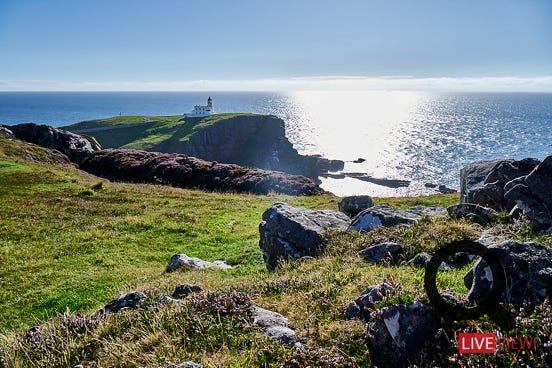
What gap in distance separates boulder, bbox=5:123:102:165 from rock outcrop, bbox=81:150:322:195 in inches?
192

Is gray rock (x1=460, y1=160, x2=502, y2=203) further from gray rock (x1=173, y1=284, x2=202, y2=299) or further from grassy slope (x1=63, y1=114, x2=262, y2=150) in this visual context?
grassy slope (x1=63, y1=114, x2=262, y2=150)

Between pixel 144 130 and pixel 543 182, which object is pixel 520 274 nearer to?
pixel 543 182

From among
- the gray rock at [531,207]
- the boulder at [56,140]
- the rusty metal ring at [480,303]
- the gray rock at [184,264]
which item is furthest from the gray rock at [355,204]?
the boulder at [56,140]

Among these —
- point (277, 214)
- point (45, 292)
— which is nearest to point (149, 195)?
point (45, 292)

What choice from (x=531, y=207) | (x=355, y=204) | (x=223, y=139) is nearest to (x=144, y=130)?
(x=223, y=139)

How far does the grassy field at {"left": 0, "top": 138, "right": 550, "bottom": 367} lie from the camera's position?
6164mm

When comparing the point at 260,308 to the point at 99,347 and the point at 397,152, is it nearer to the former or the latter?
the point at 99,347

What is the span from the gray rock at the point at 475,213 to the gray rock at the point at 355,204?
7626 mm

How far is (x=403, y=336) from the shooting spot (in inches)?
201

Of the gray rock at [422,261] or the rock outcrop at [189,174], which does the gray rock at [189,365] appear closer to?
the gray rock at [422,261]

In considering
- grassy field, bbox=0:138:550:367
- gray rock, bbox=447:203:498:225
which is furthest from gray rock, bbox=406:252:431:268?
gray rock, bbox=447:203:498:225

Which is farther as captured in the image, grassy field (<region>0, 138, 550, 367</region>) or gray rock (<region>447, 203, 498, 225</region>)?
gray rock (<region>447, 203, 498, 225</region>)

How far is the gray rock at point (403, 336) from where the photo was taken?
196 inches

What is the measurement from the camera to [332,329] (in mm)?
6156
